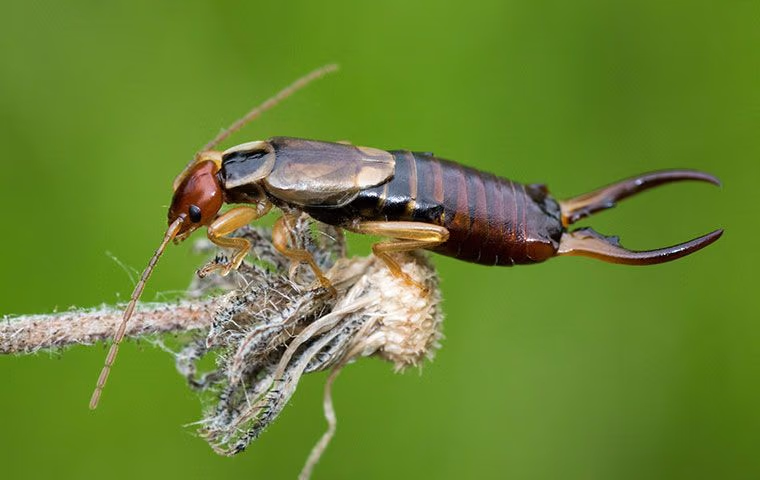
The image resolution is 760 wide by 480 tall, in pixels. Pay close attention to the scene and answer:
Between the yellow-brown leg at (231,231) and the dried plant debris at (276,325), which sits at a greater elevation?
the yellow-brown leg at (231,231)

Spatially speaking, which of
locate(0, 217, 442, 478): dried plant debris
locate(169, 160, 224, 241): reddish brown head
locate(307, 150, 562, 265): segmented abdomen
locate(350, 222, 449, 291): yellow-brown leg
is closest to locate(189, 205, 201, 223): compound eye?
locate(169, 160, 224, 241): reddish brown head

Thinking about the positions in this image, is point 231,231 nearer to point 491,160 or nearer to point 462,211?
point 462,211

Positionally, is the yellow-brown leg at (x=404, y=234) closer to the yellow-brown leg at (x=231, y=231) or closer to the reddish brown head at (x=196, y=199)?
the yellow-brown leg at (x=231, y=231)

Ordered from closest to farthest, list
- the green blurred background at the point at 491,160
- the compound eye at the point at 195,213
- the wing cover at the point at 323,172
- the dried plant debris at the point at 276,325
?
1. the dried plant debris at the point at 276,325
2. the compound eye at the point at 195,213
3. the wing cover at the point at 323,172
4. the green blurred background at the point at 491,160

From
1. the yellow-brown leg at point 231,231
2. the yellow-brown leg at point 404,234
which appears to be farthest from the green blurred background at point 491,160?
the yellow-brown leg at point 404,234

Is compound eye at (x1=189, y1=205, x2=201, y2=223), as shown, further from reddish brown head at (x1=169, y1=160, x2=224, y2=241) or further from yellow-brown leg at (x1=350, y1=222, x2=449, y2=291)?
yellow-brown leg at (x1=350, y1=222, x2=449, y2=291)

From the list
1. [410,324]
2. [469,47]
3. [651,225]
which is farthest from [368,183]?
[651,225]
